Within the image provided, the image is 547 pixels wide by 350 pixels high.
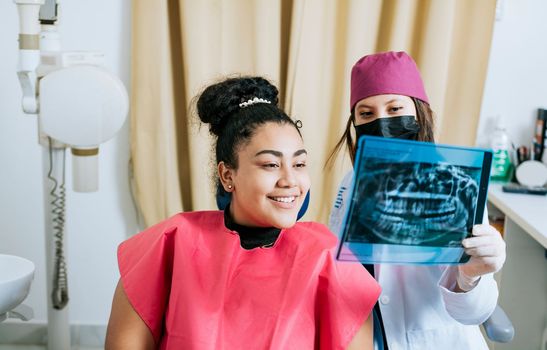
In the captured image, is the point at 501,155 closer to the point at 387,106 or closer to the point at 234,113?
the point at 387,106

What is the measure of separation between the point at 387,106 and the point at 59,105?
0.86m

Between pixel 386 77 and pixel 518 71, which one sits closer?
pixel 386 77

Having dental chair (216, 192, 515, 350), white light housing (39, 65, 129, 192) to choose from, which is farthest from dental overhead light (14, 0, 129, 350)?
dental chair (216, 192, 515, 350)

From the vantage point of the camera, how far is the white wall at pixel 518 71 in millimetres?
2303

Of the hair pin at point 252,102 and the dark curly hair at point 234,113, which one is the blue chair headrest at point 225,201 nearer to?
the dark curly hair at point 234,113

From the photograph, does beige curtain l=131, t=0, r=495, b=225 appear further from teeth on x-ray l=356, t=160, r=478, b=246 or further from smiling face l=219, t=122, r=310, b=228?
teeth on x-ray l=356, t=160, r=478, b=246

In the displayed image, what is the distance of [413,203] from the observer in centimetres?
110

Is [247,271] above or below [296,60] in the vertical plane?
below

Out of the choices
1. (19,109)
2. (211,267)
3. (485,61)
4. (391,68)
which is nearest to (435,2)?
(485,61)

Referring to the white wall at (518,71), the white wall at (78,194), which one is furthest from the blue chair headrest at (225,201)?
the white wall at (518,71)

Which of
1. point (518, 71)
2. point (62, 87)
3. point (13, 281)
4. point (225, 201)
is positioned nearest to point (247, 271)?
point (225, 201)

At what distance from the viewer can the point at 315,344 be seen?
130cm

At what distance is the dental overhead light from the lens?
1.67 meters

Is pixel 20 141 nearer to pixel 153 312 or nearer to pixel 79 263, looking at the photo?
pixel 79 263
